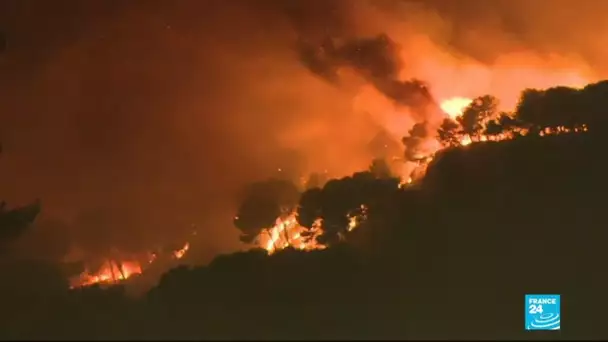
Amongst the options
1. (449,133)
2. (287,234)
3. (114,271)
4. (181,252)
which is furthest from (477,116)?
(114,271)

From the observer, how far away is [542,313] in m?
22.9

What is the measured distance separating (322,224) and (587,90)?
19.4 meters

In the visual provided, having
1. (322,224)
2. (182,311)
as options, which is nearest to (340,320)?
(182,311)

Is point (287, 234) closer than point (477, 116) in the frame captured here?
Yes

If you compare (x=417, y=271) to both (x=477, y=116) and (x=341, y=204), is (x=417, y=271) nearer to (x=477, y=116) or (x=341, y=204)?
(x=341, y=204)

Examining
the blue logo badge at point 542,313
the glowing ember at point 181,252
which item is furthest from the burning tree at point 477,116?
the blue logo badge at point 542,313

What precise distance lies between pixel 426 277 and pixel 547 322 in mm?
7587

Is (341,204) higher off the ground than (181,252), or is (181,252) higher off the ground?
(341,204)

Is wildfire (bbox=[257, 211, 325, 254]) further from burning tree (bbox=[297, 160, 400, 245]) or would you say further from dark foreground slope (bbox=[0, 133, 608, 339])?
dark foreground slope (bbox=[0, 133, 608, 339])

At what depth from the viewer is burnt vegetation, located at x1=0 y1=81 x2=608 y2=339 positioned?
24.3 metres

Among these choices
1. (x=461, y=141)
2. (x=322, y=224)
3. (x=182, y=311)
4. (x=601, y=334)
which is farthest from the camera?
(x=461, y=141)

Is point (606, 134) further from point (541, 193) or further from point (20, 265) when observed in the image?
point (20, 265)

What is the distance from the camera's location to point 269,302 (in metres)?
27.5

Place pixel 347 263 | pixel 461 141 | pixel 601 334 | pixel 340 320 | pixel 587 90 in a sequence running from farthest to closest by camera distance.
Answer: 1. pixel 461 141
2. pixel 587 90
3. pixel 347 263
4. pixel 340 320
5. pixel 601 334
